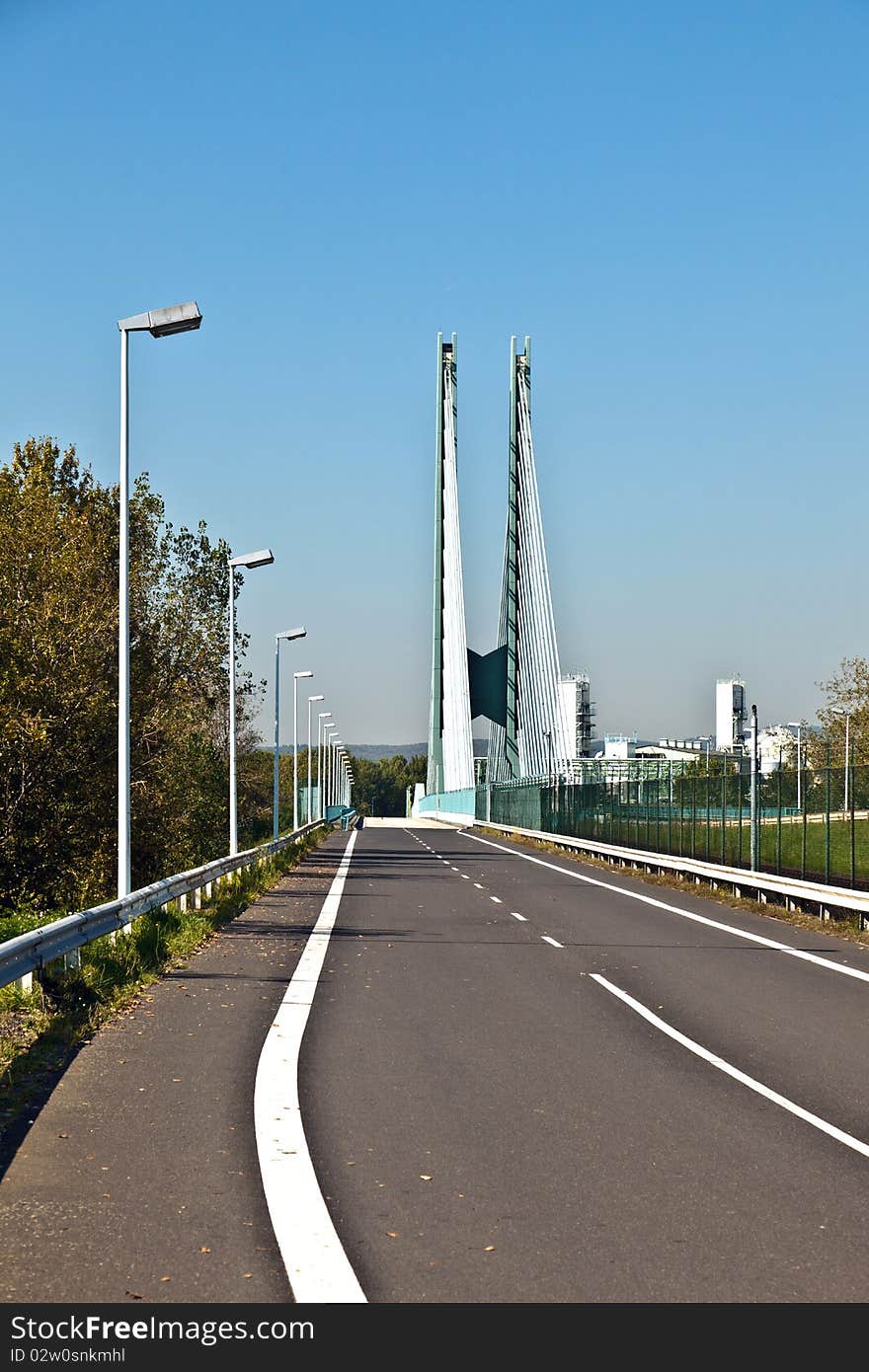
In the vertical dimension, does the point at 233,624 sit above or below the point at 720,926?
above

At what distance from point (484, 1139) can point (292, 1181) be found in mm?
1435

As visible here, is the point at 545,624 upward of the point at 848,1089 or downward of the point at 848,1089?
upward

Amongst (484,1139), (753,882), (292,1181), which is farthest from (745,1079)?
(753,882)

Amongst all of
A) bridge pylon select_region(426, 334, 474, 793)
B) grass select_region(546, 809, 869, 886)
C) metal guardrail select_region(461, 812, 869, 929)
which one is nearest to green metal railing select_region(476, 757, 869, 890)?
grass select_region(546, 809, 869, 886)

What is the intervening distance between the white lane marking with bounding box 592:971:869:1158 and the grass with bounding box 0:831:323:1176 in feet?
14.6

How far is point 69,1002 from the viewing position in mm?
13508

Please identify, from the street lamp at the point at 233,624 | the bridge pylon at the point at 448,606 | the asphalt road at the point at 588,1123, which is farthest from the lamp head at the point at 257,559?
the bridge pylon at the point at 448,606

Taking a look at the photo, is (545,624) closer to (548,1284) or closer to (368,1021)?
(368,1021)

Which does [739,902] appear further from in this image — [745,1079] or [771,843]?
[745,1079]

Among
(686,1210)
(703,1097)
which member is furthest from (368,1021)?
(686,1210)

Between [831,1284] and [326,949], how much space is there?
14.4 meters

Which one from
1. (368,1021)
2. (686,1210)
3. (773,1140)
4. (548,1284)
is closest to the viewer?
(548,1284)

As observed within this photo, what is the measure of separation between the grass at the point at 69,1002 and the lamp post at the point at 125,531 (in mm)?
1449

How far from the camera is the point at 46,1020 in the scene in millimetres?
12453
